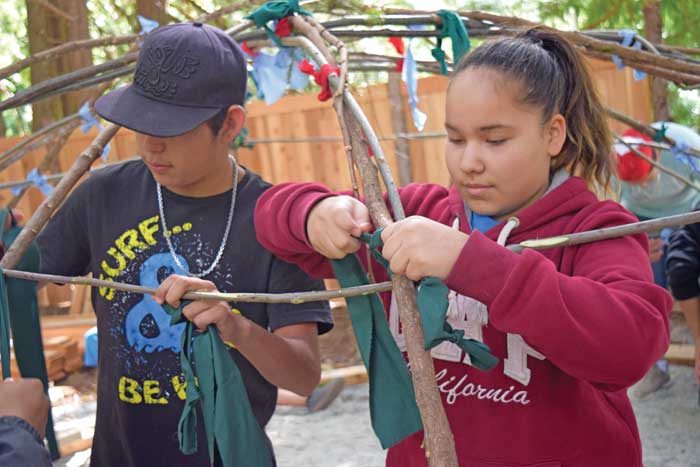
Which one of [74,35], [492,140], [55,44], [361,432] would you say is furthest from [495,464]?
[55,44]

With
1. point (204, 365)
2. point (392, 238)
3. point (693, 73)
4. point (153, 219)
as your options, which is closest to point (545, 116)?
point (392, 238)

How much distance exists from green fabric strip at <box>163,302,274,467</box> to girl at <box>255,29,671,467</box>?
0.80 feet

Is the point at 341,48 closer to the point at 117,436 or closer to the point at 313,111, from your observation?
the point at 117,436

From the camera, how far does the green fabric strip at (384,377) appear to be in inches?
55.8

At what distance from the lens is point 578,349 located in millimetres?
1190

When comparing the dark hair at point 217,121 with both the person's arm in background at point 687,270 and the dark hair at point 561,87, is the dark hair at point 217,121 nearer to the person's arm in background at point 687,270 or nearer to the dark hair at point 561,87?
the dark hair at point 561,87

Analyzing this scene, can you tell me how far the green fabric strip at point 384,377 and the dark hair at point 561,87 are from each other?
1.39 feet

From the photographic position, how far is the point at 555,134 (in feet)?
4.85

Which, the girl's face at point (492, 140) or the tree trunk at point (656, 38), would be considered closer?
the girl's face at point (492, 140)

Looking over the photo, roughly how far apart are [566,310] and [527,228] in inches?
13.4

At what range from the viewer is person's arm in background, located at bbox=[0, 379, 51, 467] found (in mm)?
1435

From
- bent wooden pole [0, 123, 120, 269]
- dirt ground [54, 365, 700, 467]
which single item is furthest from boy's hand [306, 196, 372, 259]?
dirt ground [54, 365, 700, 467]

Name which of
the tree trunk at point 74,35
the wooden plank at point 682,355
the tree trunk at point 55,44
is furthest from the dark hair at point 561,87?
the tree trunk at point 55,44

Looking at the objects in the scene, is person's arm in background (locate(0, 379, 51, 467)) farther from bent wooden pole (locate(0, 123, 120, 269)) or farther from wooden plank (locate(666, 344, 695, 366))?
wooden plank (locate(666, 344, 695, 366))
